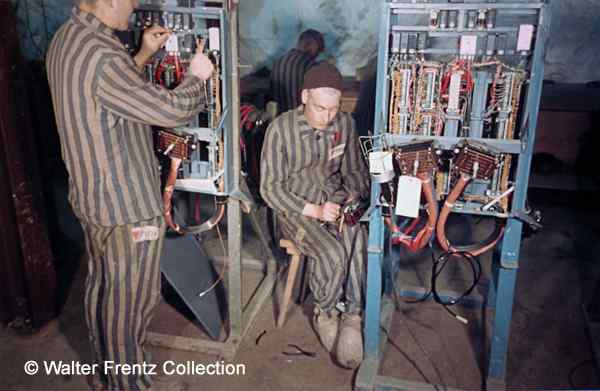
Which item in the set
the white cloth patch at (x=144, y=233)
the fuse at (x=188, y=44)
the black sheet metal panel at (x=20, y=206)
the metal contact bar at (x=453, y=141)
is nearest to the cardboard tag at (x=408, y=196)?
the metal contact bar at (x=453, y=141)

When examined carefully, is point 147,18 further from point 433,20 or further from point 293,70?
point 293,70

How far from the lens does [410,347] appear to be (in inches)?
110

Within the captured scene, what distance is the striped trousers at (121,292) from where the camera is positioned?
85.3 inches

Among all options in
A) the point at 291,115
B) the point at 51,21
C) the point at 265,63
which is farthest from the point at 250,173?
the point at 51,21

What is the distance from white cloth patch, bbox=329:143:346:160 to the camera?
2721 millimetres

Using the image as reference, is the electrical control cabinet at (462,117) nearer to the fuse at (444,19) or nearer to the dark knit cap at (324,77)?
the fuse at (444,19)

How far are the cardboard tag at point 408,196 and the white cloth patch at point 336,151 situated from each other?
58 centimetres

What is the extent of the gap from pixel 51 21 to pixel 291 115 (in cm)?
395

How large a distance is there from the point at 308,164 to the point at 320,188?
140mm

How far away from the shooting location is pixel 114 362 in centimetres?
228

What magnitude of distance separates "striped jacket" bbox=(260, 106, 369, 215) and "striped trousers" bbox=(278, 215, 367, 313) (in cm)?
11

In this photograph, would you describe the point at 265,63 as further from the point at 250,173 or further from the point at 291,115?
the point at 291,115

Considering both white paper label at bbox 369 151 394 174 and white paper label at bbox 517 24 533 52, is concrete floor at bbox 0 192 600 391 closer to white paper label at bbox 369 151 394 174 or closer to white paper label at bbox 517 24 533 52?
white paper label at bbox 369 151 394 174

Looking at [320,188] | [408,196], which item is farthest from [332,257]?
[408,196]
